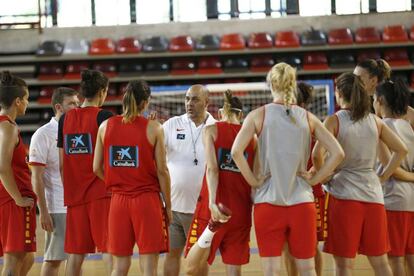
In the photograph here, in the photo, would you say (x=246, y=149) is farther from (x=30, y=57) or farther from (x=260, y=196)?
(x=30, y=57)

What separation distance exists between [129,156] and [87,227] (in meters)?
0.84

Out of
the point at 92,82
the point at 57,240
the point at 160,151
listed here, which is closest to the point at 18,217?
the point at 57,240

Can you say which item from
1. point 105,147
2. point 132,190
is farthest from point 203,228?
point 105,147

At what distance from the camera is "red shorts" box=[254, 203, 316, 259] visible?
4.45 m

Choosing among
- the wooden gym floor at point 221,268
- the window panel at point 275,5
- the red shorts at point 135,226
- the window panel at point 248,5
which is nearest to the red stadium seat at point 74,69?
the window panel at point 248,5

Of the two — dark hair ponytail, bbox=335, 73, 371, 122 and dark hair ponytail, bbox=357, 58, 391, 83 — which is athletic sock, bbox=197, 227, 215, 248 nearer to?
dark hair ponytail, bbox=335, 73, 371, 122

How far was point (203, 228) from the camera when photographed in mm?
5039

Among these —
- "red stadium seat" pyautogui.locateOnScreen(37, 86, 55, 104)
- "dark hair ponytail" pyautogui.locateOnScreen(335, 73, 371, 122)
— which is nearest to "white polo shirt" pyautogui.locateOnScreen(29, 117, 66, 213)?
"dark hair ponytail" pyautogui.locateOnScreen(335, 73, 371, 122)

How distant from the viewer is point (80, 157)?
5406mm

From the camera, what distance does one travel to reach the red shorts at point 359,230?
4.80 metres

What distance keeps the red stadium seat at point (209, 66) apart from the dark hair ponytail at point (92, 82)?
10.2 m

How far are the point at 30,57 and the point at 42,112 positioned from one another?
1.30m

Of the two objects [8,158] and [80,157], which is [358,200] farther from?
[8,158]

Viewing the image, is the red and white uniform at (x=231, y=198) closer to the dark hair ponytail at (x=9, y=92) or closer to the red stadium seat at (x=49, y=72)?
the dark hair ponytail at (x=9, y=92)
